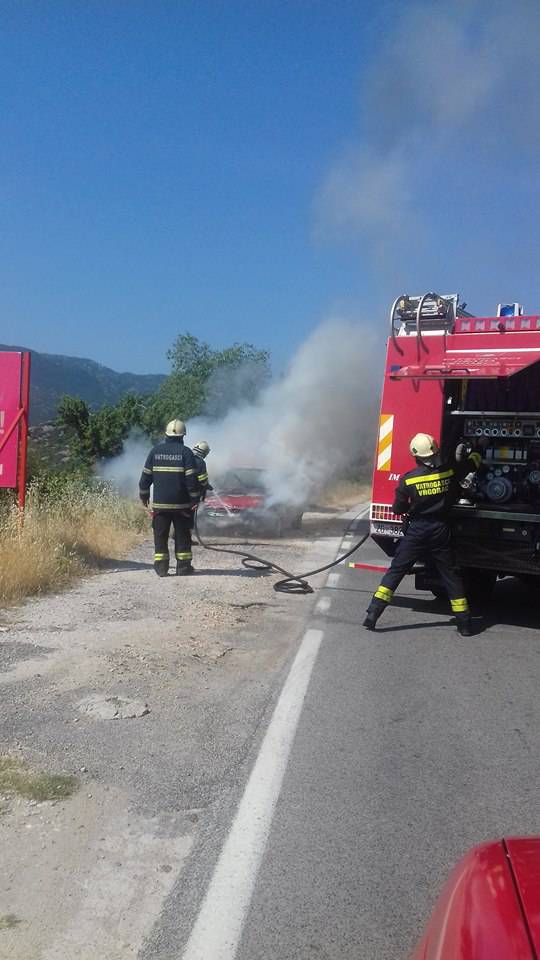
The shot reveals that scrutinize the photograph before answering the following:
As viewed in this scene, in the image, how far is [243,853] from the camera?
3.45 metres

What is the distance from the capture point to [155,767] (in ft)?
14.1

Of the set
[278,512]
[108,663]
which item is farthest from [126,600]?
[278,512]

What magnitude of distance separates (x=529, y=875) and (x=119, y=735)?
3.24 m

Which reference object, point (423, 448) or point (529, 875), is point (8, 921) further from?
point (423, 448)

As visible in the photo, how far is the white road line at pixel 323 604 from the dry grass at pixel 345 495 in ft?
45.0

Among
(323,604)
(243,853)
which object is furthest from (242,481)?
(243,853)

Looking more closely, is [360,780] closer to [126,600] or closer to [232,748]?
[232,748]

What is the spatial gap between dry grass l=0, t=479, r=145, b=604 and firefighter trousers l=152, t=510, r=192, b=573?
0.91 metres

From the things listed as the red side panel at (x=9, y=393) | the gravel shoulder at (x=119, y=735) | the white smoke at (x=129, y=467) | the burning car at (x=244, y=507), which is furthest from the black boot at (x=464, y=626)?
the white smoke at (x=129, y=467)

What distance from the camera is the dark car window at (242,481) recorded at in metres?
16.0

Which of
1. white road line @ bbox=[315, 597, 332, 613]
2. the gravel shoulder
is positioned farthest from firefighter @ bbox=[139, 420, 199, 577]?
white road line @ bbox=[315, 597, 332, 613]

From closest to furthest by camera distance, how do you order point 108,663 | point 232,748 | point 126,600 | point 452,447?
point 232,748
point 108,663
point 126,600
point 452,447

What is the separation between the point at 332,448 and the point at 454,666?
1102 centimetres

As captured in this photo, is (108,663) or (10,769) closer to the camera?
(10,769)
